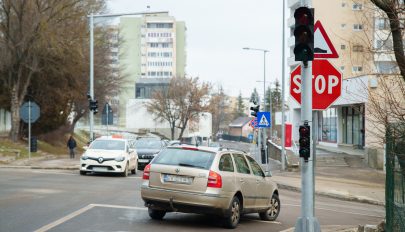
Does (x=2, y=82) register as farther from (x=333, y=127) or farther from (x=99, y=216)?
(x=99, y=216)

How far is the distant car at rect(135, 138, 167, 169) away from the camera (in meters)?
31.0

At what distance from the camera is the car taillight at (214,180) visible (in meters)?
11.4

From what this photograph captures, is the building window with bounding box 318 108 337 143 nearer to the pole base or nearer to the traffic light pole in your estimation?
the traffic light pole

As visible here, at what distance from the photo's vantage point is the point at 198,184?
11.4 m

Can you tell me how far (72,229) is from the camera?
10.4 metres

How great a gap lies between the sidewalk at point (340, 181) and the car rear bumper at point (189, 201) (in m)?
10.1

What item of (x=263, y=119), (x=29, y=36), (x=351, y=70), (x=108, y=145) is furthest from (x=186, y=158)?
(x=29, y=36)

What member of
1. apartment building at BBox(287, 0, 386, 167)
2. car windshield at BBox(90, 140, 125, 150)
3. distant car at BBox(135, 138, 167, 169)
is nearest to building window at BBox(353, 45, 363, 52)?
apartment building at BBox(287, 0, 386, 167)

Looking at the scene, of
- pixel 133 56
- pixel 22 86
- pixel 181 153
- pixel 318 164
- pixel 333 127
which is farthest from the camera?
pixel 133 56

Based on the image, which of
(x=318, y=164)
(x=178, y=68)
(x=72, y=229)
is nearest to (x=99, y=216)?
(x=72, y=229)

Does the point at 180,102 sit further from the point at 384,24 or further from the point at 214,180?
the point at 214,180

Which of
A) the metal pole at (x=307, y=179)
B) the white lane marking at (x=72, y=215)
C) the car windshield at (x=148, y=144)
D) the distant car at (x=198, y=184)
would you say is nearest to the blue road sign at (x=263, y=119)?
the car windshield at (x=148, y=144)

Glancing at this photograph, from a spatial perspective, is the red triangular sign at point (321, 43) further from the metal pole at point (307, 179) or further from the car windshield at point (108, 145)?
the car windshield at point (108, 145)

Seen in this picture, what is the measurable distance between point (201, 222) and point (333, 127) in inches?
1554
